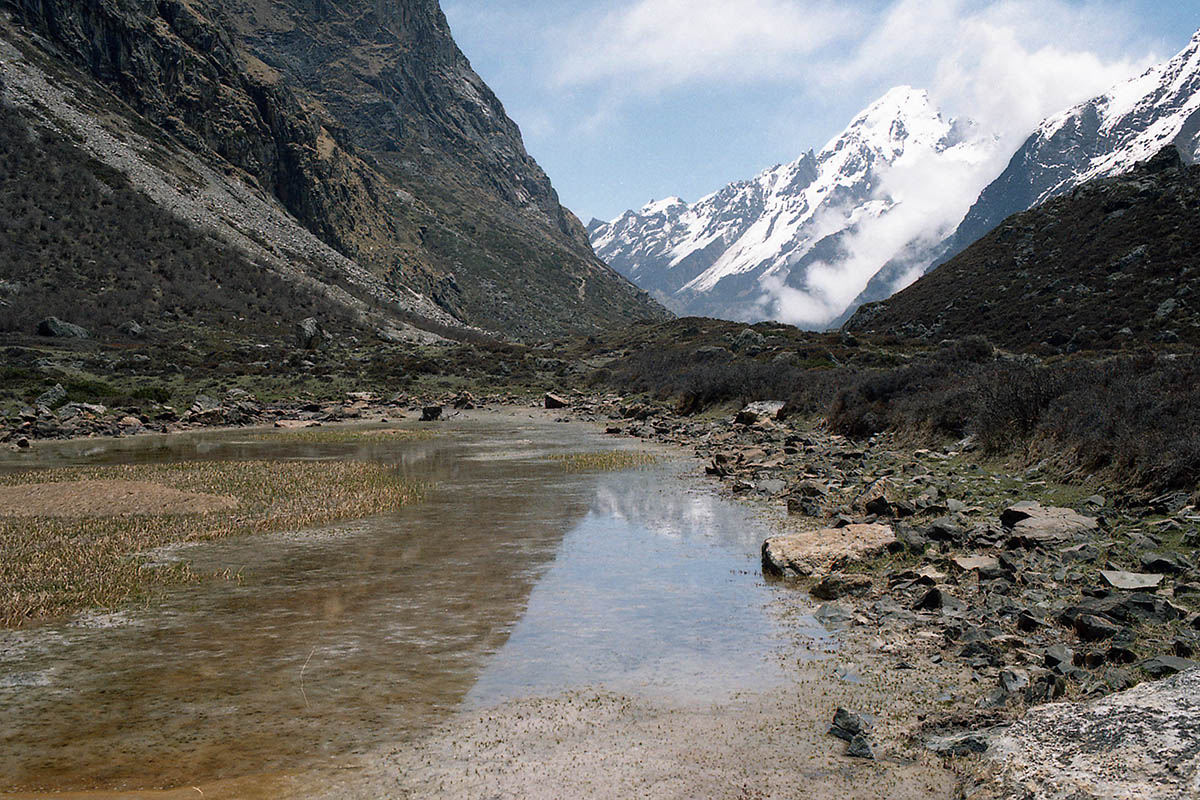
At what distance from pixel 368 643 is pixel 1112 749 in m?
7.77

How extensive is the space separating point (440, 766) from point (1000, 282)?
8072 cm

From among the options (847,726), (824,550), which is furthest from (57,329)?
(847,726)

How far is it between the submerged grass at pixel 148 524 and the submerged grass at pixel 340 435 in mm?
9887

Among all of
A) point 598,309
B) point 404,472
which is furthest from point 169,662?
point 598,309

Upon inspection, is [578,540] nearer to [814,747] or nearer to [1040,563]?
[1040,563]

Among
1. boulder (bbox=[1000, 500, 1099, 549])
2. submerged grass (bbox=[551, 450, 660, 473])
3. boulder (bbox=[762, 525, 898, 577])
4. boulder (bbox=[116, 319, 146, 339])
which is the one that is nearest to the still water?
boulder (bbox=[762, 525, 898, 577])

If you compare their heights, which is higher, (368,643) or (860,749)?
(860,749)

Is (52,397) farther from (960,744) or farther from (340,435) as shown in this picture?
(960,744)

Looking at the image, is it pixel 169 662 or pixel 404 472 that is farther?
pixel 404 472

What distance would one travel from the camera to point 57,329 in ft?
197

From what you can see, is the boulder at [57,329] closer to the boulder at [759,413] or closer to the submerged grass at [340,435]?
the submerged grass at [340,435]

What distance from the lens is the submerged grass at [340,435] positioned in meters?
37.8

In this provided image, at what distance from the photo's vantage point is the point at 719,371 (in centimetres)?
5006

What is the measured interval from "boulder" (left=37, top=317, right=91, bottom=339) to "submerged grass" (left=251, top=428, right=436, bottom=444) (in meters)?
30.6
